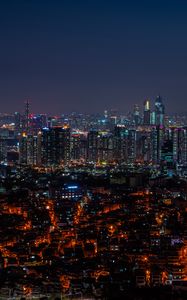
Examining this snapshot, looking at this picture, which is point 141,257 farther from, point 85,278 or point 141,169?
point 141,169

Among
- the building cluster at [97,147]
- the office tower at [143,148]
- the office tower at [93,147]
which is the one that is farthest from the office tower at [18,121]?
the office tower at [143,148]

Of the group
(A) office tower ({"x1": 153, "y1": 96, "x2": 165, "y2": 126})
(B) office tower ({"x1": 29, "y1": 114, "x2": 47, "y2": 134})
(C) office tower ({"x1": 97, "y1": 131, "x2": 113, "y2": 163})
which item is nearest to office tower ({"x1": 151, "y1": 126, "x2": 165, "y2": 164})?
(C) office tower ({"x1": 97, "y1": 131, "x2": 113, "y2": 163})

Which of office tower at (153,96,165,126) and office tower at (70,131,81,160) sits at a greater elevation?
office tower at (153,96,165,126)

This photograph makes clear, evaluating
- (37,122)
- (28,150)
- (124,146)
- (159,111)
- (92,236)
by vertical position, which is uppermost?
(159,111)

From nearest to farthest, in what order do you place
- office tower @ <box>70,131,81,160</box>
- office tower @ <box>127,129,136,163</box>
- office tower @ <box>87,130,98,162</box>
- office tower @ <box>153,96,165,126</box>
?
office tower @ <box>70,131,81,160</box> → office tower @ <box>87,130,98,162</box> → office tower @ <box>127,129,136,163</box> → office tower @ <box>153,96,165,126</box>

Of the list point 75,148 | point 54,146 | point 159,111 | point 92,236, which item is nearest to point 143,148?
point 75,148

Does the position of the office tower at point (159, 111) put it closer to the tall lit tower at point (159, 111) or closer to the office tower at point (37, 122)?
the tall lit tower at point (159, 111)

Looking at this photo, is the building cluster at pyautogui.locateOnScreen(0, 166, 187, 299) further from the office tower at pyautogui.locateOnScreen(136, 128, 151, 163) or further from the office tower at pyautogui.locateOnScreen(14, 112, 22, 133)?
the office tower at pyautogui.locateOnScreen(14, 112, 22, 133)

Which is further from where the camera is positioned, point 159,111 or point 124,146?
point 159,111

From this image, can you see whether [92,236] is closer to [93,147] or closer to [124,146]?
[93,147]

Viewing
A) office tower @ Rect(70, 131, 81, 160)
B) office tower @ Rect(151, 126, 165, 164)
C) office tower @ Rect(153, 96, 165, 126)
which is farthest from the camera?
office tower @ Rect(153, 96, 165, 126)
